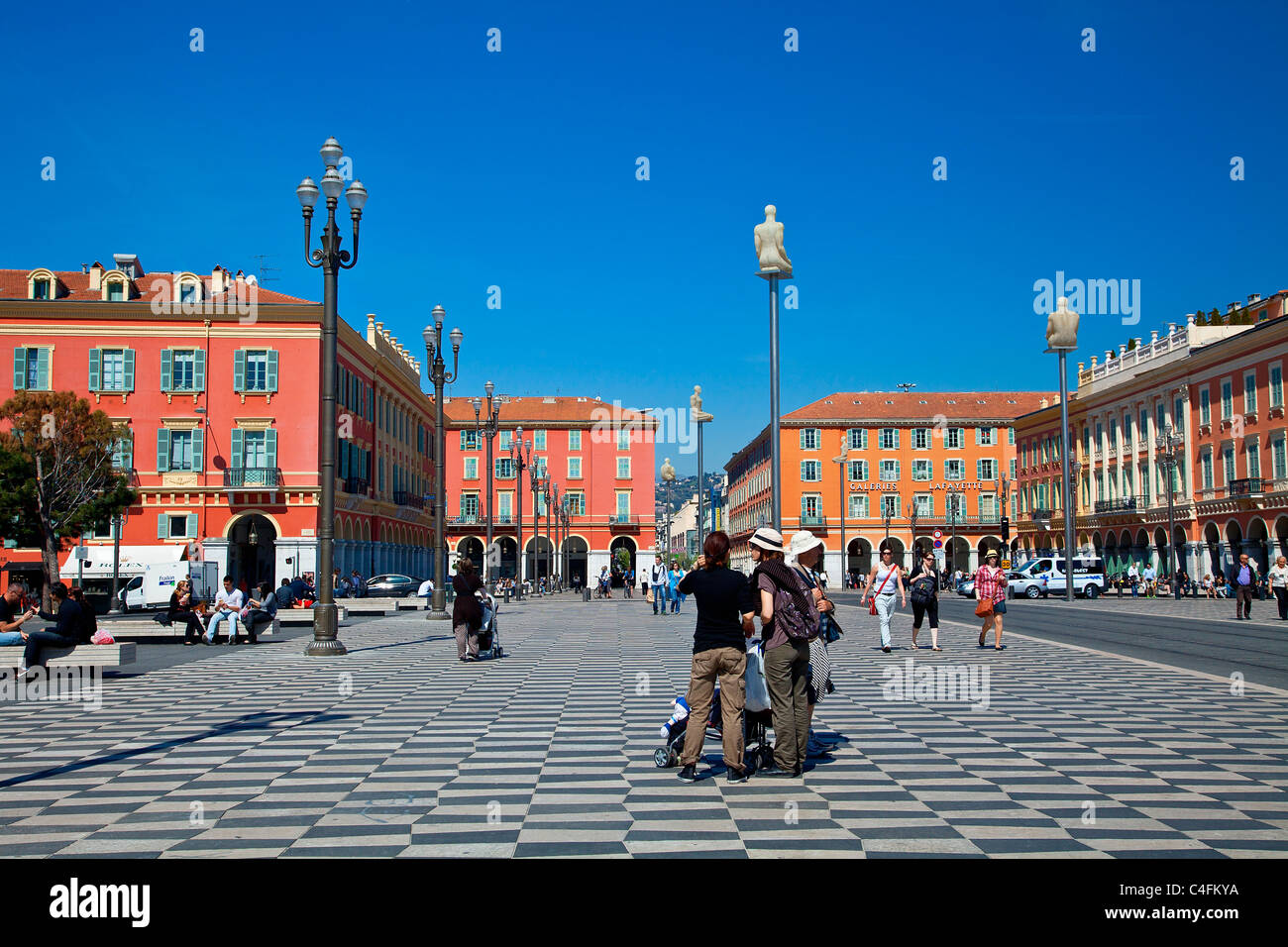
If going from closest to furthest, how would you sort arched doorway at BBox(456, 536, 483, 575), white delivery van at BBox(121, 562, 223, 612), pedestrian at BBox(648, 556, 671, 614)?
pedestrian at BBox(648, 556, 671, 614) < white delivery van at BBox(121, 562, 223, 612) < arched doorway at BBox(456, 536, 483, 575)

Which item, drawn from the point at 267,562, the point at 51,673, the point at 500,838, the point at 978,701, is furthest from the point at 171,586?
the point at 500,838

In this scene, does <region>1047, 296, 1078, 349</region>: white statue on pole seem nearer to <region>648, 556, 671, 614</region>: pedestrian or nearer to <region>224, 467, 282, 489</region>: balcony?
<region>648, 556, 671, 614</region>: pedestrian

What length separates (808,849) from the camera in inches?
225

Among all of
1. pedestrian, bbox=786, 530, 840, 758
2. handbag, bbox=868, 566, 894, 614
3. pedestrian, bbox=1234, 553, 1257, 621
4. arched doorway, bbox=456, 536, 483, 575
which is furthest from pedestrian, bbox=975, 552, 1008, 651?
arched doorway, bbox=456, 536, 483, 575

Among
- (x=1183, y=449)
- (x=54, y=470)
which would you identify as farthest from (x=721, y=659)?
(x=1183, y=449)

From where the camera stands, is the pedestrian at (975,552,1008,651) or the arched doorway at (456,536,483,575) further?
the arched doorway at (456,536,483,575)

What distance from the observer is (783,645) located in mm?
7625

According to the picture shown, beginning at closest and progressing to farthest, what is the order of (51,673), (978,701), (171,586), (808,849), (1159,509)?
(808,849)
(978,701)
(51,673)
(171,586)
(1159,509)

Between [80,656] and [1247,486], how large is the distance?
51.8 meters

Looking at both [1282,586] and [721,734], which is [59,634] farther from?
[1282,586]

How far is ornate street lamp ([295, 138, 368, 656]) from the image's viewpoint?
18.4m

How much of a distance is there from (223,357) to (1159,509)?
159 feet

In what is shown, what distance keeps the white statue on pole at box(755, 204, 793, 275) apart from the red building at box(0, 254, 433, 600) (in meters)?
38.3
